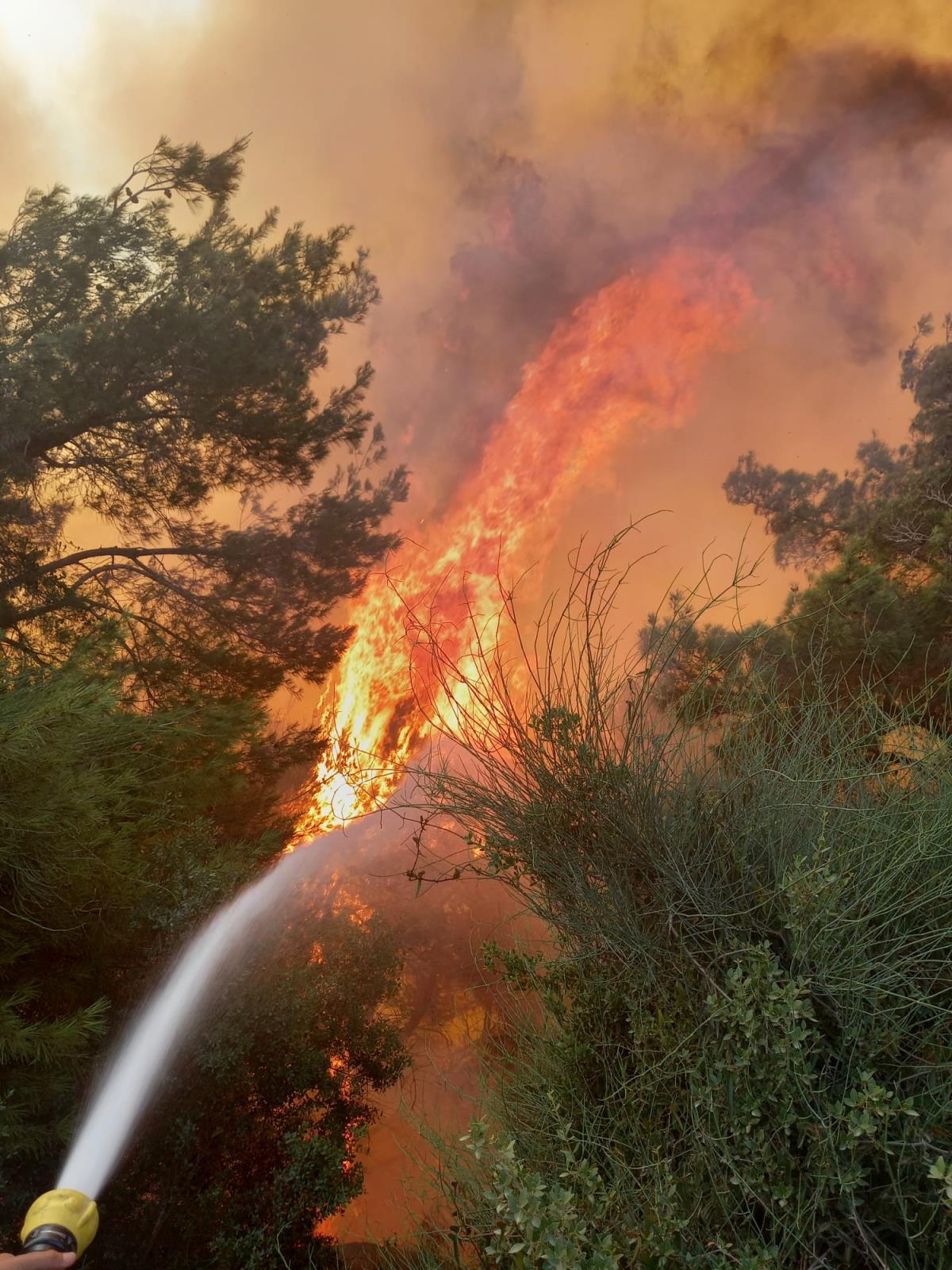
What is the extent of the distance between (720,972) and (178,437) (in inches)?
352

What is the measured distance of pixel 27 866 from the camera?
605 cm

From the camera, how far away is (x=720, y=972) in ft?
8.86

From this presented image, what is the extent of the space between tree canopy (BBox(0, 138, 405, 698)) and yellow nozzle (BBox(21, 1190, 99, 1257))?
7.78 metres

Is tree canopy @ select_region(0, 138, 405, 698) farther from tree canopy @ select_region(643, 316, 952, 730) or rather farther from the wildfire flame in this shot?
tree canopy @ select_region(643, 316, 952, 730)

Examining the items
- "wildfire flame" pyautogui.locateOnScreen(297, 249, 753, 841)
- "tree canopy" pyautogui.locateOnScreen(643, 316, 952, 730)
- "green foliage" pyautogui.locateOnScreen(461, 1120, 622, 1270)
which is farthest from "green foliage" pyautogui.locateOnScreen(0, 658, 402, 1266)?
"wildfire flame" pyautogui.locateOnScreen(297, 249, 753, 841)

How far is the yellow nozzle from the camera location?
6.14 ft

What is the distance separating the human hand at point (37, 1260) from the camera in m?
1.73

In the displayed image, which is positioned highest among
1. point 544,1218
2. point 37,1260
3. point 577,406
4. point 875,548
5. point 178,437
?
point 577,406

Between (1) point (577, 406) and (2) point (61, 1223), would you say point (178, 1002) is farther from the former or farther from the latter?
(1) point (577, 406)

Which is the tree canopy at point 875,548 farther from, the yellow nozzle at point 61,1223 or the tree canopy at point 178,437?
the yellow nozzle at point 61,1223

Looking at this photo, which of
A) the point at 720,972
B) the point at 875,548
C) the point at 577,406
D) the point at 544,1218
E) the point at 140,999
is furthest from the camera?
the point at 577,406

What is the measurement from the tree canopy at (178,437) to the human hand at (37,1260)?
795cm

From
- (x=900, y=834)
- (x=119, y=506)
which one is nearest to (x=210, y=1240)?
(x=900, y=834)

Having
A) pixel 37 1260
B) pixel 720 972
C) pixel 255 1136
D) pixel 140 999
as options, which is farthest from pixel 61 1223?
pixel 255 1136
